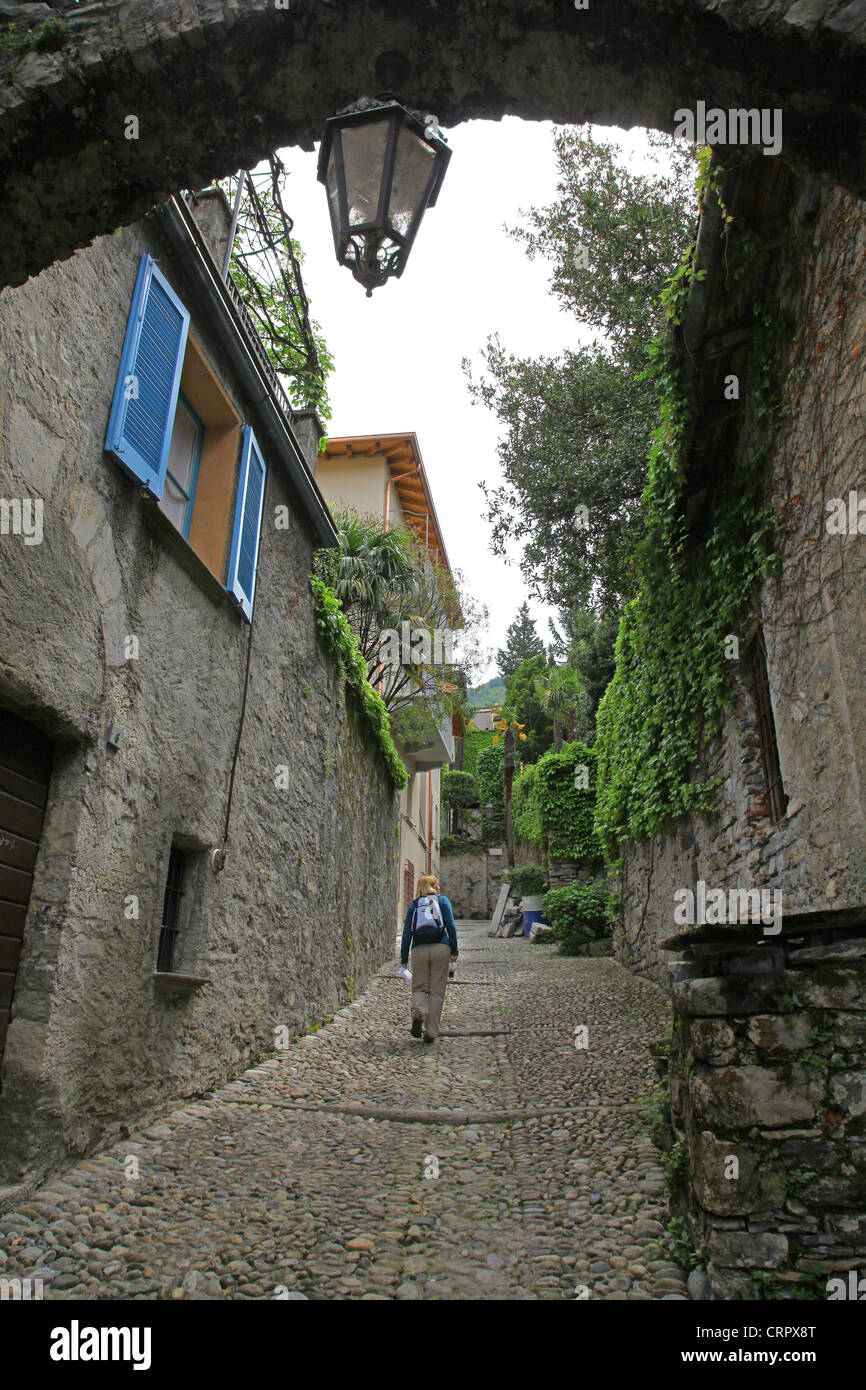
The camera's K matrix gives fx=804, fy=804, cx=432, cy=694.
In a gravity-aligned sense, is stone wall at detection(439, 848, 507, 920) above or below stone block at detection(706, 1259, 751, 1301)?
above

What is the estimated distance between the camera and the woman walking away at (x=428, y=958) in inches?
266

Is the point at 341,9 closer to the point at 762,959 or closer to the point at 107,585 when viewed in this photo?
the point at 107,585

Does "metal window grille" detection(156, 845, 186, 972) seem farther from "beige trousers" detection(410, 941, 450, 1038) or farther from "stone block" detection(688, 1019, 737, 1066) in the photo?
"stone block" detection(688, 1019, 737, 1066)

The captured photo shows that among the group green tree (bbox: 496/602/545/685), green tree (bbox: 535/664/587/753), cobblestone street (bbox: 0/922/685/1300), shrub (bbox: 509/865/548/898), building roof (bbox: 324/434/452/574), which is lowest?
cobblestone street (bbox: 0/922/685/1300)

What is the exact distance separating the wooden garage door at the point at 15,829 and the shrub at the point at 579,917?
10669 mm

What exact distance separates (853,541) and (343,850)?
641 centimetres

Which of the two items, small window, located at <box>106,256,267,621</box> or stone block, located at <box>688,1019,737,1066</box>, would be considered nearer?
stone block, located at <box>688,1019,737,1066</box>

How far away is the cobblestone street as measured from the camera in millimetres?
2865

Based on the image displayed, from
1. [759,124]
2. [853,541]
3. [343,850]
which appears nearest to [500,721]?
[343,850]

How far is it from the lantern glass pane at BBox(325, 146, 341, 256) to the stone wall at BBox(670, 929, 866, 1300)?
2738mm

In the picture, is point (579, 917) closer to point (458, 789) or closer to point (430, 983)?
point (430, 983)

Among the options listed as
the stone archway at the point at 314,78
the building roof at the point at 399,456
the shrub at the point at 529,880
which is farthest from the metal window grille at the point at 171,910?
the shrub at the point at 529,880

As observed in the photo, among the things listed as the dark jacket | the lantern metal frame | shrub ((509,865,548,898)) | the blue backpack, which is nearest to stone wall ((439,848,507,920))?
shrub ((509,865,548,898))

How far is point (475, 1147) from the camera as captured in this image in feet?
14.0
